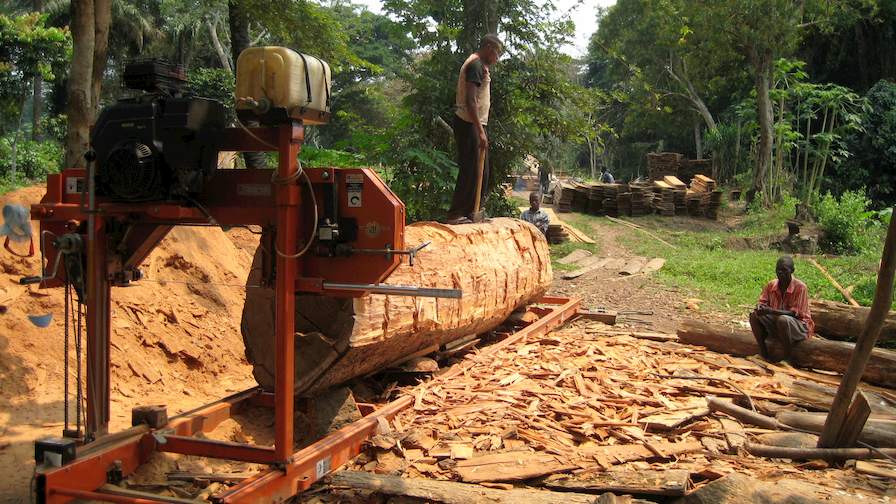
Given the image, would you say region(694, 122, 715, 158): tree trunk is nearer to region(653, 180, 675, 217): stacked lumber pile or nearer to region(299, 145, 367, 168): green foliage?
region(653, 180, 675, 217): stacked lumber pile

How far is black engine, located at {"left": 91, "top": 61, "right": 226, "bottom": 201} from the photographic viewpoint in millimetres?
3789

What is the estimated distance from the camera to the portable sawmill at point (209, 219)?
3773 mm

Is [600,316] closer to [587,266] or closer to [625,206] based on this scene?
[587,266]

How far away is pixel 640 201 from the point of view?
23.2 metres

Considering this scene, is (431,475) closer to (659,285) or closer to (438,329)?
(438,329)

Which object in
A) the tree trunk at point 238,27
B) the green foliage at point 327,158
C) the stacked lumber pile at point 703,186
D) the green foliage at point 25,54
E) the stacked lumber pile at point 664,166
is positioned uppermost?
the green foliage at point 25,54

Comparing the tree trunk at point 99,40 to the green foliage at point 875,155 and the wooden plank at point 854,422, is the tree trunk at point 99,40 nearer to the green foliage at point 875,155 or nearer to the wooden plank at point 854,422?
the wooden plank at point 854,422

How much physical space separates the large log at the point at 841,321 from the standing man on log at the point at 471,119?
14.0ft

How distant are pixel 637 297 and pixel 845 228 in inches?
346

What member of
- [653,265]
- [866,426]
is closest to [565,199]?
[653,265]

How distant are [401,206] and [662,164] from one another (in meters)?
27.5

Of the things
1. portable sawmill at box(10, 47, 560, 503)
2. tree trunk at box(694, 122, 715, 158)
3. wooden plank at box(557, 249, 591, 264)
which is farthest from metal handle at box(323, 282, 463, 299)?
tree trunk at box(694, 122, 715, 158)

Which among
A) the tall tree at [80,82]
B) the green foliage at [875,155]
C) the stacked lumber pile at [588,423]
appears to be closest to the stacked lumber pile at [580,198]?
the green foliage at [875,155]

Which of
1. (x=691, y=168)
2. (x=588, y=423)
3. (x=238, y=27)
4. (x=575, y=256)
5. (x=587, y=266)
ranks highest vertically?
(x=238, y=27)
